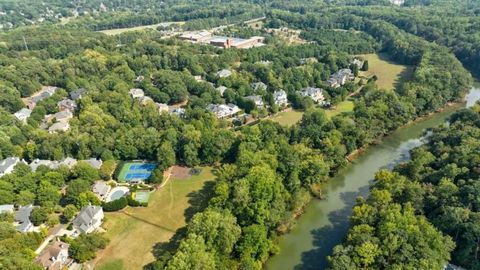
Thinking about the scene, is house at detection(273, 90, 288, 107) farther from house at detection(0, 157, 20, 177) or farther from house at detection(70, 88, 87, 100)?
house at detection(0, 157, 20, 177)

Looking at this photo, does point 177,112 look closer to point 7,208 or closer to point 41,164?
point 41,164

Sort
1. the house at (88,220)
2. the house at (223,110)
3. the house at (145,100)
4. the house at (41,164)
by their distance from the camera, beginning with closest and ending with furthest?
1. the house at (88,220)
2. the house at (41,164)
3. the house at (223,110)
4. the house at (145,100)

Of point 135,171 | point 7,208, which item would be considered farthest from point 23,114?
point 7,208

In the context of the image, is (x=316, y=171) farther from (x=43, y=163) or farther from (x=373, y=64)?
(x=373, y=64)

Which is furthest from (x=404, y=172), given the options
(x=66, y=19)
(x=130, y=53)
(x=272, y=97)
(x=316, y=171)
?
(x=66, y=19)

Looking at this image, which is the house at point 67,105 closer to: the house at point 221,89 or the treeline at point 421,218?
the house at point 221,89

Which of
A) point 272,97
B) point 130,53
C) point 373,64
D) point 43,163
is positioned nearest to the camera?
point 43,163

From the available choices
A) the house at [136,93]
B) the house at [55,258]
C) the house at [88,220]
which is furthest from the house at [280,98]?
the house at [55,258]
